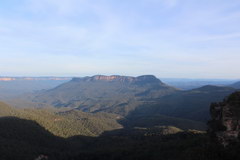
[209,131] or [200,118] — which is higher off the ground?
[209,131]

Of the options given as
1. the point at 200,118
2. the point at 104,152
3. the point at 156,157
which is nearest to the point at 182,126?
the point at 200,118

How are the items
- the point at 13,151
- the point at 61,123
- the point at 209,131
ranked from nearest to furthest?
the point at 209,131
the point at 13,151
the point at 61,123

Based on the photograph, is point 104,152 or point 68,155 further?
point 68,155

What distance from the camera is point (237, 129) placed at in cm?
4869

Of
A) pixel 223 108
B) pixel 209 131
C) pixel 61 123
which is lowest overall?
pixel 61 123

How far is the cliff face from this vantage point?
4897 cm

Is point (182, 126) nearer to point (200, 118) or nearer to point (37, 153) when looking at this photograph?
point (200, 118)

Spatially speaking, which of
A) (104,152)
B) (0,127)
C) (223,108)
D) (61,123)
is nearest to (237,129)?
(223,108)

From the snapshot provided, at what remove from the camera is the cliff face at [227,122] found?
48969mm

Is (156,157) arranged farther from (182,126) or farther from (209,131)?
(182,126)

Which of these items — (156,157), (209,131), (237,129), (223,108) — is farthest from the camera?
(156,157)

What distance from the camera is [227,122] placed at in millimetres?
50125

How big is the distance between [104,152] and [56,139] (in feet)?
144

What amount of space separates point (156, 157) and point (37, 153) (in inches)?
2012
